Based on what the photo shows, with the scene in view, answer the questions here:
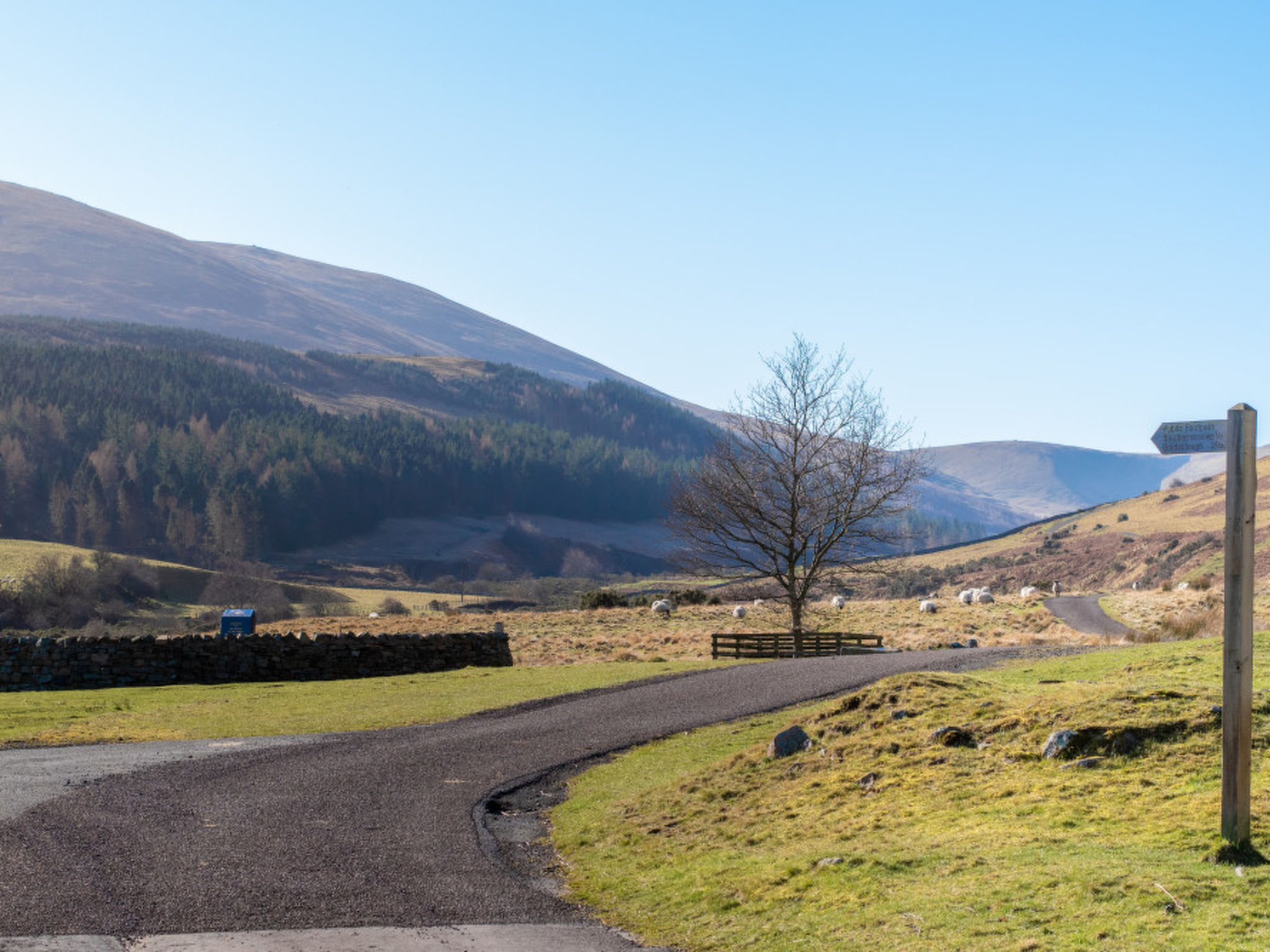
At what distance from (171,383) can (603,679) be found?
515ft

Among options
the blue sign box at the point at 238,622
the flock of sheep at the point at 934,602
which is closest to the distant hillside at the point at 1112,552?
the flock of sheep at the point at 934,602

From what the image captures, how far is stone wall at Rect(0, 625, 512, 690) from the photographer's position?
97.4 ft

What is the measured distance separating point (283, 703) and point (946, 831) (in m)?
18.7

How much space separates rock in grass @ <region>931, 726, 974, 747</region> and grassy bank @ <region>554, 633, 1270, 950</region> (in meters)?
0.05

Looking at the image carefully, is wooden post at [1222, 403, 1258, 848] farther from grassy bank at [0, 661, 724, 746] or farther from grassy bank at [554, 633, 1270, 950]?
grassy bank at [0, 661, 724, 746]

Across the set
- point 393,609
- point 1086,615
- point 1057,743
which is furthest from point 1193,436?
point 393,609

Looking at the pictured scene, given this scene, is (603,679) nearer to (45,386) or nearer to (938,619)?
(938,619)

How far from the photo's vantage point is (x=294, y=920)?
8.67 meters

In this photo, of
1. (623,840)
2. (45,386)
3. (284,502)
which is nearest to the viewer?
(623,840)

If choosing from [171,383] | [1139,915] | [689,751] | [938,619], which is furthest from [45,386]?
[1139,915]

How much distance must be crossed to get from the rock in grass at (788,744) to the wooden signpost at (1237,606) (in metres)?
6.53

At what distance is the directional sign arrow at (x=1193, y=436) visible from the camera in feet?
24.9

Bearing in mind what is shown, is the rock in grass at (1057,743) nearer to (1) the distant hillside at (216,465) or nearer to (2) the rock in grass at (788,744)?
(2) the rock in grass at (788,744)

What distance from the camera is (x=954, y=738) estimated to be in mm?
12320
